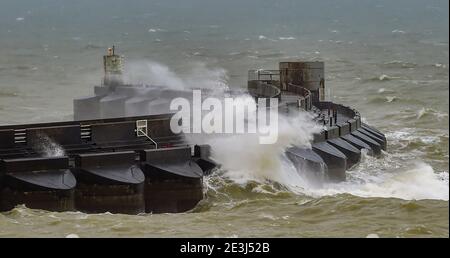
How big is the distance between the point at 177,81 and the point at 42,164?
79.2ft

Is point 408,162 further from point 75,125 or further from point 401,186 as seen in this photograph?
point 75,125

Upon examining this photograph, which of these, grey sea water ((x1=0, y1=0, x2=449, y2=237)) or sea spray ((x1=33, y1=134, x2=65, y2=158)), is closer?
grey sea water ((x1=0, y1=0, x2=449, y2=237))

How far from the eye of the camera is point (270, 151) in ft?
83.8

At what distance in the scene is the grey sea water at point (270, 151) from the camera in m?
19.7

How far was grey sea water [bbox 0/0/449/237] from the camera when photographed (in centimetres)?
1973

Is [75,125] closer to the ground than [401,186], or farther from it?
farther from it

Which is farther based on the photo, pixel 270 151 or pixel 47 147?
pixel 270 151

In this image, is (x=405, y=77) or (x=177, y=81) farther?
(x=405, y=77)

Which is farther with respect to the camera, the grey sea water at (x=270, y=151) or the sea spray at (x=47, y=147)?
the sea spray at (x=47, y=147)

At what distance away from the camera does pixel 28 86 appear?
69.8 m
